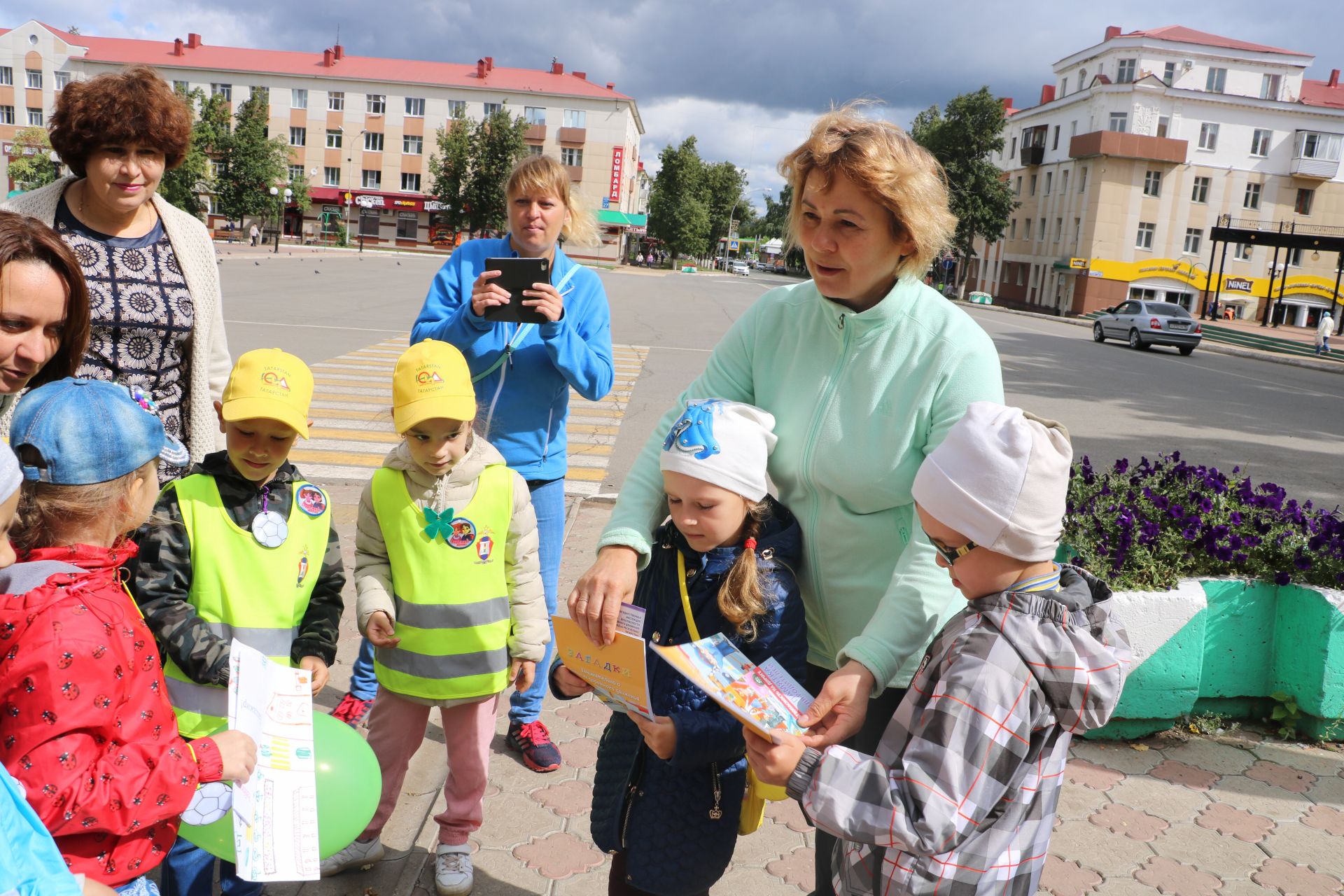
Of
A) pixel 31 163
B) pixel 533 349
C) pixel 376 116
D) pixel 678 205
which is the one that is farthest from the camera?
pixel 678 205

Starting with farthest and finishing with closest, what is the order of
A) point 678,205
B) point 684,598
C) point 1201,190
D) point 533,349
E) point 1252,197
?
point 678,205 < point 1252,197 < point 1201,190 < point 533,349 < point 684,598

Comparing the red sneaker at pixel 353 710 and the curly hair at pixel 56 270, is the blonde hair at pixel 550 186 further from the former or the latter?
the red sneaker at pixel 353 710

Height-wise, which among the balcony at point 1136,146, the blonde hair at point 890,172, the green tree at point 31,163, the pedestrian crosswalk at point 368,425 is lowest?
the pedestrian crosswalk at point 368,425

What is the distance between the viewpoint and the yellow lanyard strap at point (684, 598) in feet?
6.89

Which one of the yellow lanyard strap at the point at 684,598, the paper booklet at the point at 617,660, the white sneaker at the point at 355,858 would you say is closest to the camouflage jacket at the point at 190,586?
the white sneaker at the point at 355,858

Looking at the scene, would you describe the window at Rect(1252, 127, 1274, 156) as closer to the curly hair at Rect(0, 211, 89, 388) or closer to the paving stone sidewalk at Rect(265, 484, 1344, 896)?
the paving stone sidewalk at Rect(265, 484, 1344, 896)

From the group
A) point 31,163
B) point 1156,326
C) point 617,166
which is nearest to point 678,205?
point 617,166

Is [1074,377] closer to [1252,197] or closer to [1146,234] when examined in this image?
[1146,234]

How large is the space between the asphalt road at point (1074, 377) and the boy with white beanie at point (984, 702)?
231 inches

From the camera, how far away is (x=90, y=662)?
1.60m

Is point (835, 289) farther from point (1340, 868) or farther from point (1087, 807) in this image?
point (1340, 868)

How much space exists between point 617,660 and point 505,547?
962 millimetres

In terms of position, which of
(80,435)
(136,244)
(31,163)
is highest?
(31,163)

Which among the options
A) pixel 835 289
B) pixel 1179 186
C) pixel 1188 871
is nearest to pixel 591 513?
pixel 1188 871
